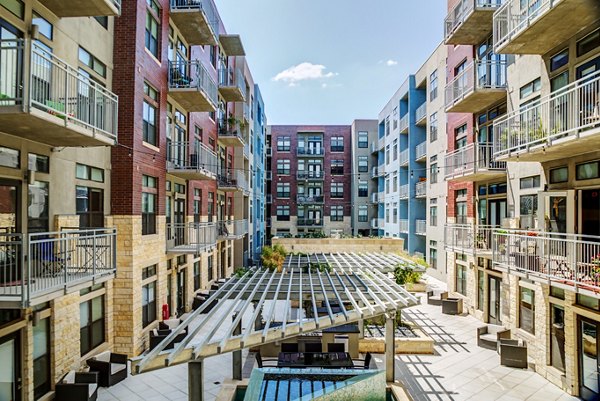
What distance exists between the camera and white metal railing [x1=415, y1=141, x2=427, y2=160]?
1145 inches

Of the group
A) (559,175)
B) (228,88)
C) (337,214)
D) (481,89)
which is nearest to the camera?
(559,175)

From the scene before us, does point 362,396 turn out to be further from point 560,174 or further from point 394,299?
point 560,174

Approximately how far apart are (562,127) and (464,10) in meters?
9.39

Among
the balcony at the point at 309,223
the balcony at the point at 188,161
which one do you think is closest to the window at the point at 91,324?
the balcony at the point at 188,161

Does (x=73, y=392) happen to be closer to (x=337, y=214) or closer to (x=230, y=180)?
(x=230, y=180)

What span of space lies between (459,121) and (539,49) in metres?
8.60

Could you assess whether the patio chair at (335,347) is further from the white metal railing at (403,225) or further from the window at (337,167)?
the window at (337,167)

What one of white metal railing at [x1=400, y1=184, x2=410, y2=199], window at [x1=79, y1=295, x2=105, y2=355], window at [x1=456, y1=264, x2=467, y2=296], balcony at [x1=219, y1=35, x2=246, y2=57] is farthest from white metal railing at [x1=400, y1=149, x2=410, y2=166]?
window at [x1=79, y1=295, x2=105, y2=355]

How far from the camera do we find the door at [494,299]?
1585 centimetres

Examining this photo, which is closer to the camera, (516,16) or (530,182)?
(516,16)

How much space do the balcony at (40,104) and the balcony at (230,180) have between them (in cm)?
1420

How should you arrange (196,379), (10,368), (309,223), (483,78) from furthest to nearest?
(309,223), (483,78), (10,368), (196,379)

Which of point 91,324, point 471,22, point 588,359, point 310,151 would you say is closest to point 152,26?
point 91,324

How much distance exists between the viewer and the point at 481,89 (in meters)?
14.9
